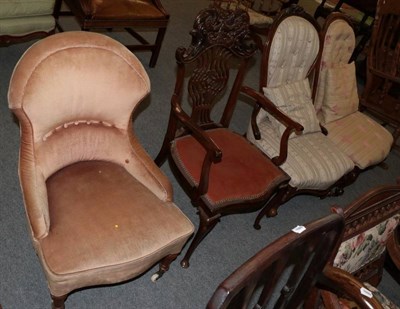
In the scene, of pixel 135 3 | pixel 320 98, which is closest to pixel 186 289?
pixel 320 98

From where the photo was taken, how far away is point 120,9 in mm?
3104

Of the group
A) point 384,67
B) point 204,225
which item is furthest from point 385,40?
point 204,225

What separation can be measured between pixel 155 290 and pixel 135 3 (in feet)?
7.32

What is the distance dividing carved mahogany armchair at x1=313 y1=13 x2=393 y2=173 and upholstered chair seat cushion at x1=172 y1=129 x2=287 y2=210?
804 mm

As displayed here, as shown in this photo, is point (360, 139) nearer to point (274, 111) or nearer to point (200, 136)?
point (274, 111)

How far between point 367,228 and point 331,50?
1491 millimetres

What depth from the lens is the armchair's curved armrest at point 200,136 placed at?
1895mm

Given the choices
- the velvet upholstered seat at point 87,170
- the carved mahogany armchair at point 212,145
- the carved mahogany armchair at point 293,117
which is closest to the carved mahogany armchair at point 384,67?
the carved mahogany armchair at point 293,117

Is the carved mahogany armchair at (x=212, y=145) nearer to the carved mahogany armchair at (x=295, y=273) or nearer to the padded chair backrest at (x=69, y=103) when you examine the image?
the padded chair backrest at (x=69, y=103)

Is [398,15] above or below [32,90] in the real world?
above

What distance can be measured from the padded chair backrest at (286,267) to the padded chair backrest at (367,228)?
0.22 metres

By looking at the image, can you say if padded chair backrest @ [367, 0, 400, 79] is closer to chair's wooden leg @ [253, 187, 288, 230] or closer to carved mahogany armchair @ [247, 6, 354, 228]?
carved mahogany armchair @ [247, 6, 354, 228]

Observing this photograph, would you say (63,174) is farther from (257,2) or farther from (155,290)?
(257,2)

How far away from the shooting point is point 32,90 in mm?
1449
